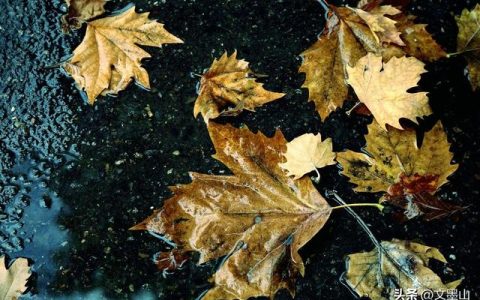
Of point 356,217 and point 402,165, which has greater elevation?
point 402,165

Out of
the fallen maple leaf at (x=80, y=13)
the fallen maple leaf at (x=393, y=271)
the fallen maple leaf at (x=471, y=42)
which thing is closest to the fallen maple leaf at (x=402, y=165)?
the fallen maple leaf at (x=393, y=271)

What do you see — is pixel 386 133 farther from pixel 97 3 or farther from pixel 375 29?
pixel 97 3

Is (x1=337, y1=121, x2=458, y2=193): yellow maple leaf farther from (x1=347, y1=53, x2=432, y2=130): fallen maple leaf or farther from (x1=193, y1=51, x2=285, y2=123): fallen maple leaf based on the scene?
(x1=193, y1=51, x2=285, y2=123): fallen maple leaf

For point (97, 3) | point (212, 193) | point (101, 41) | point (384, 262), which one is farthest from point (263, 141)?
point (97, 3)

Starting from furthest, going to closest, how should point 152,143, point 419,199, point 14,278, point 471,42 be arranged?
point 471,42 < point 152,143 < point 419,199 < point 14,278

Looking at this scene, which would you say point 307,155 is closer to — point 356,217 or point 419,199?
point 356,217

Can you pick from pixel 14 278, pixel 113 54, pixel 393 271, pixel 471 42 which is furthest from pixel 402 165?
pixel 14 278

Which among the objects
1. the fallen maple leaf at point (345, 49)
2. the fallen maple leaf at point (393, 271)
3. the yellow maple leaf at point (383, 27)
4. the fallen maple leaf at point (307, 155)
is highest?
the yellow maple leaf at point (383, 27)

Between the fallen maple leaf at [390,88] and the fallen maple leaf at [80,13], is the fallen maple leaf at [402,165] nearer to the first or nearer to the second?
the fallen maple leaf at [390,88]
